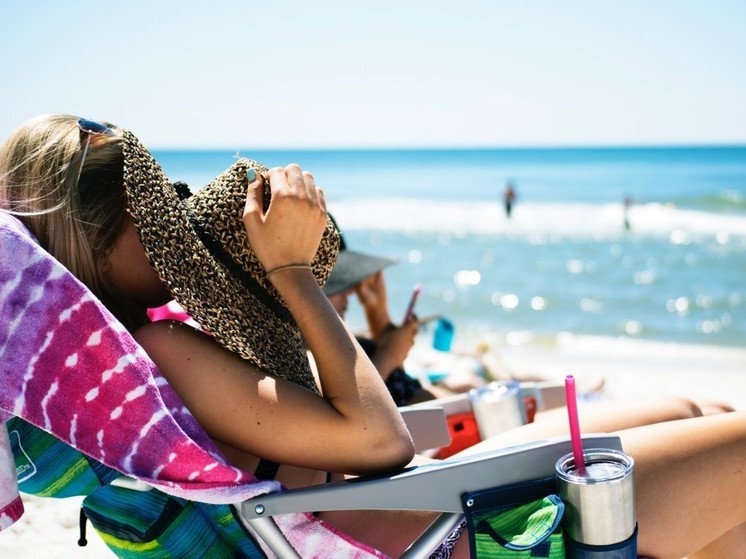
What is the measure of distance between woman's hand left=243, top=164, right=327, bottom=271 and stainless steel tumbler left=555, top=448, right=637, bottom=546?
63 centimetres

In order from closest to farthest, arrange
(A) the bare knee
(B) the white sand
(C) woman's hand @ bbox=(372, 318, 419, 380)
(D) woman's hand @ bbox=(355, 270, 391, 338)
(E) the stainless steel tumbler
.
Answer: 1. (E) the stainless steel tumbler
2. (A) the bare knee
3. (C) woman's hand @ bbox=(372, 318, 419, 380)
4. (D) woman's hand @ bbox=(355, 270, 391, 338)
5. (B) the white sand

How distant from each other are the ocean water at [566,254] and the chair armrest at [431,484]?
8.70ft

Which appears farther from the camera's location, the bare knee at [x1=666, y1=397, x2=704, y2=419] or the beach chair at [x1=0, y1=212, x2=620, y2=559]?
the bare knee at [x1=666, y1=397, x2=704, y2=419]

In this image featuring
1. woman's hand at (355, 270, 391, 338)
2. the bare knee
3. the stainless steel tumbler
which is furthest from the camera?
woman's hand at (355, 270, 391, 338)

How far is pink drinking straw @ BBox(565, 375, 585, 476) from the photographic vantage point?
4.81 ft

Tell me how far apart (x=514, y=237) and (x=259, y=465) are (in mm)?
15448

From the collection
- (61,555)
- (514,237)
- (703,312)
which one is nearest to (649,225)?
(514,237)

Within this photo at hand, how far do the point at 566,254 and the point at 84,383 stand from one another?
40.3 feet

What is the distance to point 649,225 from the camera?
18500 mm

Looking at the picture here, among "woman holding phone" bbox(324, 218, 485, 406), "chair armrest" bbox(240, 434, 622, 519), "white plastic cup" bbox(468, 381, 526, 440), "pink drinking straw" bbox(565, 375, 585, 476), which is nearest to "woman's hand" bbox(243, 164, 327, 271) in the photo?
"chair armrest" bbox(240, 434, 622, 519)

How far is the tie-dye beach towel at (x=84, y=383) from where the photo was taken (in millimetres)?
1404

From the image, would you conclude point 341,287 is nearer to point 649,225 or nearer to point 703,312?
point 703,312

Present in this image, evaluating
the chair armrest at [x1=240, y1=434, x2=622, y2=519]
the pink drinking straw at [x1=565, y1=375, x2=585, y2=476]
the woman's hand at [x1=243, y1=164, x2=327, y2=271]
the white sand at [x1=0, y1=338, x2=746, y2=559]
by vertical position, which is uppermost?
the woman's hand at [x1=243, y1=164, x2=327, y2=271]

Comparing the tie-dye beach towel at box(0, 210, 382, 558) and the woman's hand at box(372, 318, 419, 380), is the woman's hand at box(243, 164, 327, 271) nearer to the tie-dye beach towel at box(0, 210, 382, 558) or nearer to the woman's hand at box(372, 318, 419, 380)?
the tie-dye beach towel at box(0, 210, 382, 558)
